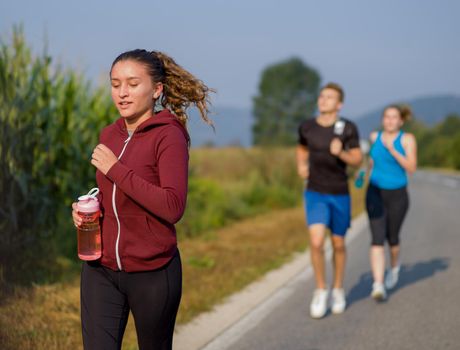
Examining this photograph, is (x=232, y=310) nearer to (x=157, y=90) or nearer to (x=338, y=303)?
(x=338, y=303)

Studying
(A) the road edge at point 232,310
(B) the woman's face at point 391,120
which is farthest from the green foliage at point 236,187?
(B) the woman's face at point 391,120

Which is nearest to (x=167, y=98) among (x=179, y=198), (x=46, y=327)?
(x=179, y=198)

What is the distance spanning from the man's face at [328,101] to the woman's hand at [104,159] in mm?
3719

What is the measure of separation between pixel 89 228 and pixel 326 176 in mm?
3679

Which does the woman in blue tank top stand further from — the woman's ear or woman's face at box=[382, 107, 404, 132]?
the woman's ear

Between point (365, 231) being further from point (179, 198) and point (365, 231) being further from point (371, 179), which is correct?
point (179, 198)

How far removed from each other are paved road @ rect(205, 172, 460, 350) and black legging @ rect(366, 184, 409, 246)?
28.4 inches

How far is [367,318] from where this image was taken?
6078 millimetres

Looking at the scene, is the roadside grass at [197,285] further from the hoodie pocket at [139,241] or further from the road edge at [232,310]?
the hoodie pocket at [139,241]

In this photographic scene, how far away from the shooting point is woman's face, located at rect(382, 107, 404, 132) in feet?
22.9

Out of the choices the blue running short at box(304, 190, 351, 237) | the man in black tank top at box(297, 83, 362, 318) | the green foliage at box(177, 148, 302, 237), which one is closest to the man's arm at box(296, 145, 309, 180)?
the man in black tank top at box(297, 83, 362, 318)

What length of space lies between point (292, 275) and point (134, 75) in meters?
5.84

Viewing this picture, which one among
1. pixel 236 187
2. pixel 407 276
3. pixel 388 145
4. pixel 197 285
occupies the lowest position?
pixel 236 187

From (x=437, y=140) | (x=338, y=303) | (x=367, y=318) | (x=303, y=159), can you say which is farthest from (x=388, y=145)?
(x=437, y=140)
